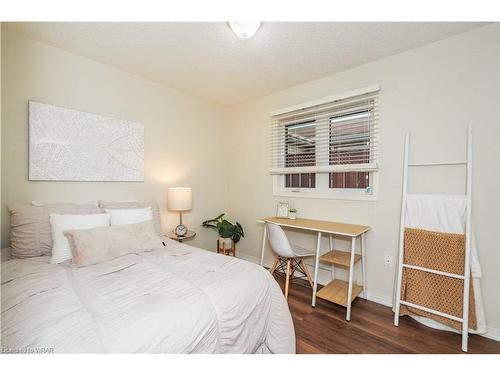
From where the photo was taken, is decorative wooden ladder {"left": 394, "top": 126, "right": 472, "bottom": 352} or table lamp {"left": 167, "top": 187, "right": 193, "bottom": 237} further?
table lamp {"left": 167, "top": 187, "right": 193, "bottom": 237}

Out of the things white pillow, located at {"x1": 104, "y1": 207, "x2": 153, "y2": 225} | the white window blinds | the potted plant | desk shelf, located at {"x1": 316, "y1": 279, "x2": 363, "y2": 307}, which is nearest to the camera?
white pillow, located at {"x1": 104, "y1": 207, "x2": 153, "y2": 225}

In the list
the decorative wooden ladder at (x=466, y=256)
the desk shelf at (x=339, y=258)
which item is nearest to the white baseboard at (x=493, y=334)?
the decorative wooden ladder at (x=466, y=256)

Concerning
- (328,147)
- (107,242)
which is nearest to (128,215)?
(107,242)

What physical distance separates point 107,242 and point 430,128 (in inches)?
110

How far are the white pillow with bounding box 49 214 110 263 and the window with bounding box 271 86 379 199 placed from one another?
6.66 feet

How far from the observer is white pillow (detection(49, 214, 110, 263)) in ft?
5.35

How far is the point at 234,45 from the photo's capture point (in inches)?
78.2

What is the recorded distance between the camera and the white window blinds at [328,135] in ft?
7.59

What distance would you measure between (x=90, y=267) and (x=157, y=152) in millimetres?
1563

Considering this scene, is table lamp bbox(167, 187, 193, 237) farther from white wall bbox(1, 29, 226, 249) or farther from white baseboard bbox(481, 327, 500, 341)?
white baseboard bbox(481, 327, 500, 341)

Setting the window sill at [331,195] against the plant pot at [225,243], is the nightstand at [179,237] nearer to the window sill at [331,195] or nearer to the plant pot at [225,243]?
the plant pot at [225,243]

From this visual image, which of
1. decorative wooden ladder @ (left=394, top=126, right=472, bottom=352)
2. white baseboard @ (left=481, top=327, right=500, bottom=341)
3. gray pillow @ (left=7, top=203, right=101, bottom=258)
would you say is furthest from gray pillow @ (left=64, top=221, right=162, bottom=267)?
white baseboard @ (left=481, top=327, right=500, bottom=341)
